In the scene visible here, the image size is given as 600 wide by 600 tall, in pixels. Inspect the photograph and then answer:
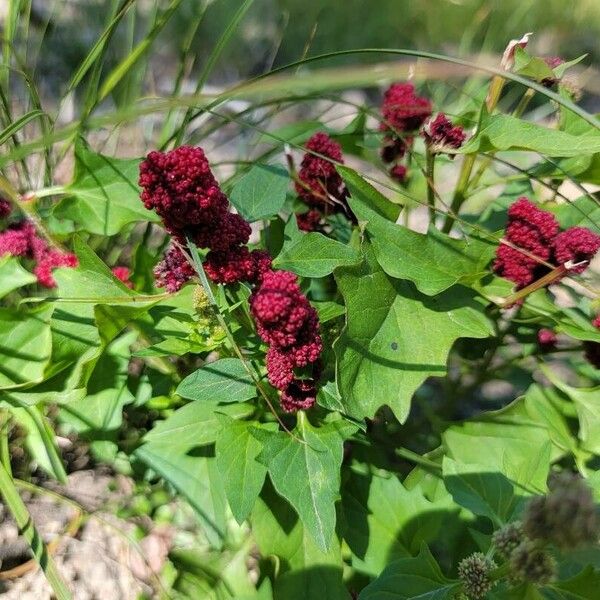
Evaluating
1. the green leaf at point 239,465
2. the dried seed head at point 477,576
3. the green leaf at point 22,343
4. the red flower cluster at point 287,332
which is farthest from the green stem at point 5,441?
the dried seed head at point 477,576

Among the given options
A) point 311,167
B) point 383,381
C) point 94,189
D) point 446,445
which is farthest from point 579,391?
point 94,189

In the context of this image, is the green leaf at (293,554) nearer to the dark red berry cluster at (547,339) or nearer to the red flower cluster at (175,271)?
the red flower cluster at (175,271)

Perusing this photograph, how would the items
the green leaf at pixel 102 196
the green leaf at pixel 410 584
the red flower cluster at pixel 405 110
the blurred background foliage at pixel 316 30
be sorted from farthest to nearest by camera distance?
the blurred background foliage at pixel 316 30 → the red flower cluster at pixel 405 110 → the green leaf at pixel 102 196 → the green leaf at pixel 410 584

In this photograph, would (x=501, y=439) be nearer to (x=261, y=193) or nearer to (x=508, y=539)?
(x=508, y=539)

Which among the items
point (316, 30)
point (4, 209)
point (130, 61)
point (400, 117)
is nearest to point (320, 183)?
point (400, 117)

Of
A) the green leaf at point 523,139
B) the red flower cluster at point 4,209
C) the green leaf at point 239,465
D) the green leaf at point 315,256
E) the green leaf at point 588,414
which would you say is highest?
the green leaf at point 523,139

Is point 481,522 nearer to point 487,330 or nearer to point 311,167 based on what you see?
point 487,330
